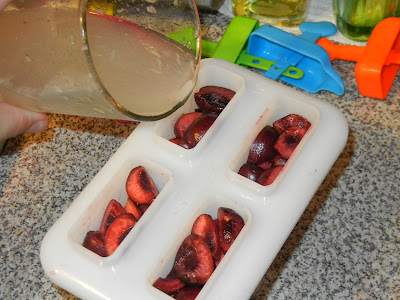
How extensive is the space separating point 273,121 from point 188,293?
0.79 feet

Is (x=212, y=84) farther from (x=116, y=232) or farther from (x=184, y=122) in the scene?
(x=116, y=232)

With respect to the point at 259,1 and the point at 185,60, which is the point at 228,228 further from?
the point at 259,1

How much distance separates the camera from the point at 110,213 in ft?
2.15

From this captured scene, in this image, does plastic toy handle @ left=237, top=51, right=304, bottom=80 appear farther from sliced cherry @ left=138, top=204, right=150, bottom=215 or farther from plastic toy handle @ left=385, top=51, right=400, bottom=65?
A: sliced cherry @ left=138, top=204, right=150, bottom=215

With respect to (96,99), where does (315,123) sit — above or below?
below

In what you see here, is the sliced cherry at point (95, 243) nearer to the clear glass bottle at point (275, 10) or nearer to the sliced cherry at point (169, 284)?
the sliced cherry at point (169, 284)

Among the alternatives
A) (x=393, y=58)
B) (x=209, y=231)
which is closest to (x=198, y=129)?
(x=209, y=231)

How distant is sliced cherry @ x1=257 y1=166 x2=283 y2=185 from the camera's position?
677mm

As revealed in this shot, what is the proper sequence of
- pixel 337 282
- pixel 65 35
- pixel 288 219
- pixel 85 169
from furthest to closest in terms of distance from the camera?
pixel 85 169 < pixel 337 282 < pixel 288 219 < pixel 65 35

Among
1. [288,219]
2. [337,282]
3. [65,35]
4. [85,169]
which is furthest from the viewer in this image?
[85,169]

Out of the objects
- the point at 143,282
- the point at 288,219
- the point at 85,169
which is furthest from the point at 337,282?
the point at 85,169

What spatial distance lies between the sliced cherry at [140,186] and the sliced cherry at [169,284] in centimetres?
9

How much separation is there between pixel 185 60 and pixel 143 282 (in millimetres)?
246

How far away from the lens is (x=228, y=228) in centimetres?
63
